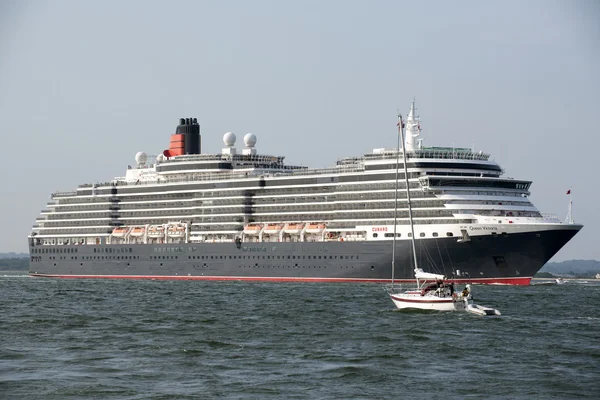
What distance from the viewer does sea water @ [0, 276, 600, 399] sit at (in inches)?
1256

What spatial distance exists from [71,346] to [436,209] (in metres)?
50.9

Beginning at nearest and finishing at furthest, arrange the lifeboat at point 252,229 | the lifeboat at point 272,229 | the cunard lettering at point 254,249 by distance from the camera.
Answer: the cunard lettering at point 254,249 < the lifeboat at point 272,229 < the lifeboat at point 252,229

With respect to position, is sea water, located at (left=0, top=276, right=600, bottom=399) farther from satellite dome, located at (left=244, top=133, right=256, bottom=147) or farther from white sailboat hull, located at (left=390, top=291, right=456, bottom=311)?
satellite dome, located at (left=244, top=133, right=256, bottom=147)

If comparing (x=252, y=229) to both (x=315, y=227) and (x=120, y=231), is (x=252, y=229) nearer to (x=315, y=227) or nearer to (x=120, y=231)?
(x=315, y=227)

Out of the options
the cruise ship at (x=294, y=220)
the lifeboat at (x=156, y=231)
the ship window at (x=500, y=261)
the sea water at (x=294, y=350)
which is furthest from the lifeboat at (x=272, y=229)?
the sea water at (x=294, y=350)

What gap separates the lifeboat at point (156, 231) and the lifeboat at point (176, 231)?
0.99 m

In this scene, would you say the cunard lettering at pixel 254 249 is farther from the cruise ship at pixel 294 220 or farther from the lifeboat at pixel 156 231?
the lifeboat at pixel 156 231

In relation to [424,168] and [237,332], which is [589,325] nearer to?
[237,332]

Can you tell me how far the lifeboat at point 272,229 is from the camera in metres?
99.4

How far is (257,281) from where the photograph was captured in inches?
3819

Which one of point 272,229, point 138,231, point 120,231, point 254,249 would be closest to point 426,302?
point 254,249

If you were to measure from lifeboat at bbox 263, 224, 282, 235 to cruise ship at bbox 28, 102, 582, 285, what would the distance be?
0.12m

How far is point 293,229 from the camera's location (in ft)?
321

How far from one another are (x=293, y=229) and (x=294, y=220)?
1947mm
